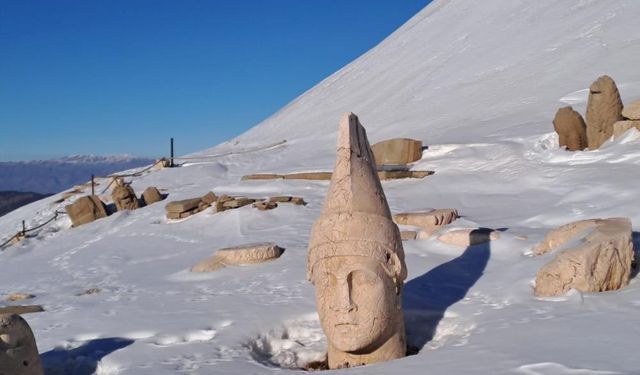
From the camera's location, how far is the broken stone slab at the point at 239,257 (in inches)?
419

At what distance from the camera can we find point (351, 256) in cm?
611

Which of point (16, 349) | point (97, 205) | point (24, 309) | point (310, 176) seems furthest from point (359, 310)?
point (97, 205)

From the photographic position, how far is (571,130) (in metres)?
16.4

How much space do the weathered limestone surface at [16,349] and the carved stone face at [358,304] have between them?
2.53m

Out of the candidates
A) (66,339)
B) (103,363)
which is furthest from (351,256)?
(66,339)

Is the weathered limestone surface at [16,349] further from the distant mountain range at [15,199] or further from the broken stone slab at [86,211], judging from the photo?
the distant mountain range at [15,199]

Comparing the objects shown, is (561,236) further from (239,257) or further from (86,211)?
(86,211)

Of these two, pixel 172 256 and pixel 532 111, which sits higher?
pixel 532 111

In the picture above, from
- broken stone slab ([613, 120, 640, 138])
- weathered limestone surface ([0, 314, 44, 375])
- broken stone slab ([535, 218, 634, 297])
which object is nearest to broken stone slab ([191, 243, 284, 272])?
broken stone slab ([535, 218, 634, 297])

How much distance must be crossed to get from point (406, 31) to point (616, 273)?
132ft

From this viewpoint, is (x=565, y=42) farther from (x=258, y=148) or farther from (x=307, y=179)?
(x=307, y=179)

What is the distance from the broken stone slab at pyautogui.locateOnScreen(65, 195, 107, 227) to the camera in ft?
59.9

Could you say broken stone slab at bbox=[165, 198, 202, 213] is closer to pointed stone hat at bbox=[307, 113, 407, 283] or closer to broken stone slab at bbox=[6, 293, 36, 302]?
broken stone slab at bbox=[6, 293, 36, 302]

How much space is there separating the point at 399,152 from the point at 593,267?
12438mm
